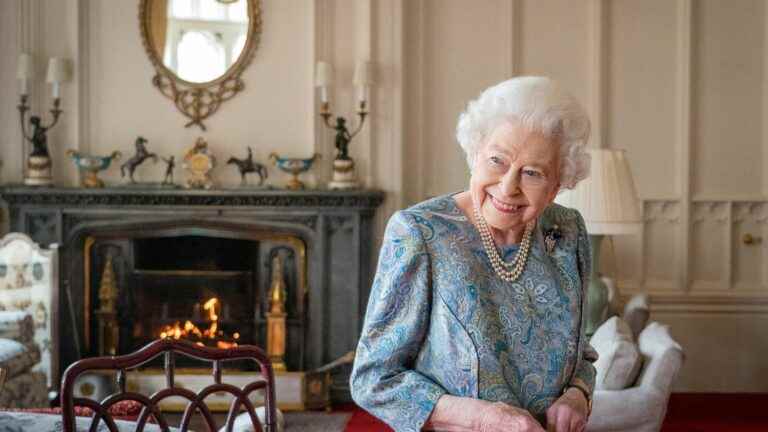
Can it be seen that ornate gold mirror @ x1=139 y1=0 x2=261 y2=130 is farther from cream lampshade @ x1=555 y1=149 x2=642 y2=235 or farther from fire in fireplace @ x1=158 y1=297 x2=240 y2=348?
cream lampshade @ x1=555 y1=149 x2=642 y2=235

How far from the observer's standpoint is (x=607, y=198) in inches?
167

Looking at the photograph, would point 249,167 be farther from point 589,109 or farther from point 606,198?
point 606,198

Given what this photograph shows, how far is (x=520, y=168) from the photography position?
1.75 metres

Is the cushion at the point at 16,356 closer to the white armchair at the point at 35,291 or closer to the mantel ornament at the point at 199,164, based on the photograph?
the white armchair at the point at 35,291

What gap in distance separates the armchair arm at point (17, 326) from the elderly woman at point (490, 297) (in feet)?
12.8

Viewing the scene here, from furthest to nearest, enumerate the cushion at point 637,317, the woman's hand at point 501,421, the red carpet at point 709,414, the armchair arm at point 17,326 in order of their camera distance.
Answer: the red carpet at point 709,414 < the armchair arm at point 17,326 < the cushion at point 637,317 < the woman's hand at point 501,421

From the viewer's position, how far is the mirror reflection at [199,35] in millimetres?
6125

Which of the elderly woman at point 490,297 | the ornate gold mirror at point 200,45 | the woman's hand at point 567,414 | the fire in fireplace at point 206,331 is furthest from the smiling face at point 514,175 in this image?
the ornate gold mirror at point 200,45

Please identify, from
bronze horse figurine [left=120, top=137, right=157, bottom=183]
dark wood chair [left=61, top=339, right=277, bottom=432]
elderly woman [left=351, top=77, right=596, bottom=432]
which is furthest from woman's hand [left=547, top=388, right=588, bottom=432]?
bronze horse figurine [left=120, top=137, right=157, bottom=183]

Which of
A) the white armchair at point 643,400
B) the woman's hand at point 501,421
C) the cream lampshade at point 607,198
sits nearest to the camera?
the woman's hand at point 501,421

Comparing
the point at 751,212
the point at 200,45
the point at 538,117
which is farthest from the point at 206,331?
the point at 538,117

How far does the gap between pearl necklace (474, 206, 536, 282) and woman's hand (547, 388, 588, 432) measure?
23cm

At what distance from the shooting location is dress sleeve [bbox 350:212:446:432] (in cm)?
170

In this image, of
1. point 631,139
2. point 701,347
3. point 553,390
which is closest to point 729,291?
point 701,347
